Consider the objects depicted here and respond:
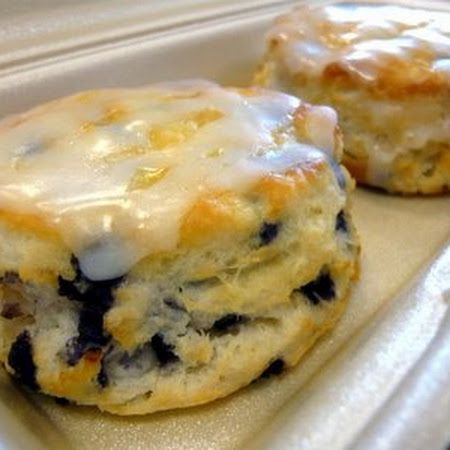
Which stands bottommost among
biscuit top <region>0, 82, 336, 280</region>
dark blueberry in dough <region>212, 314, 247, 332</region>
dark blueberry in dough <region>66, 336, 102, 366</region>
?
dark blueberry in dough <region>66, 336, 102, 366</region>

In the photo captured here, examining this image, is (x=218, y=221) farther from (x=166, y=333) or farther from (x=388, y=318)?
(x=388, y=318)

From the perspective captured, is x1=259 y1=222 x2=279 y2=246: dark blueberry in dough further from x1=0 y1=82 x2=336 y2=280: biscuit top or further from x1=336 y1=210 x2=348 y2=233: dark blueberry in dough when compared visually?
x1=336 y1=210 x2=348 y2=233: dark blueberry in dough

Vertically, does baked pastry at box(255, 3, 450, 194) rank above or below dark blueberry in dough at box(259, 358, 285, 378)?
above

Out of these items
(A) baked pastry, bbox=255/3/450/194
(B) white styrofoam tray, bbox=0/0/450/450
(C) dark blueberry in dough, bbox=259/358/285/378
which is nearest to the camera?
(B) white styrofoam tray, bbox=0/0/450/450

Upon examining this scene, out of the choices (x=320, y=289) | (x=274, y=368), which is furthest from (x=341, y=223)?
(x=274, y=368)

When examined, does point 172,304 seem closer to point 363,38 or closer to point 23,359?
point 23,359

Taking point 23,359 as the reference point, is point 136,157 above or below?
above

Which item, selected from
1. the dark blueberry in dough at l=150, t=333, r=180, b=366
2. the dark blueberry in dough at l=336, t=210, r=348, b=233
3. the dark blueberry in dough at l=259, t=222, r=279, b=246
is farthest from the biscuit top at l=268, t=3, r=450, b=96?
the dark blueberry in dough at l=150, t=333, r=180, b=366
